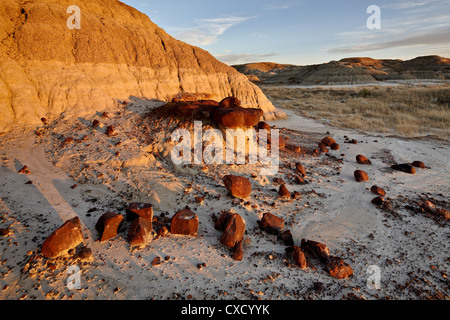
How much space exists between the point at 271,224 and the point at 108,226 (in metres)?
2.42

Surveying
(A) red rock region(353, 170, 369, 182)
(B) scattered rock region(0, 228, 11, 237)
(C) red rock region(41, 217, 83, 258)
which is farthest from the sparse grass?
(B) scattered rock region(0, 228, 11, 237)

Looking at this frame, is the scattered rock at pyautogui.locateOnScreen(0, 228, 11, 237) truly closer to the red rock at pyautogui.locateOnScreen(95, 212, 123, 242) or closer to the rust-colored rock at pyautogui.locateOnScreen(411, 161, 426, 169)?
the red rock at pyautogui.locateOnScreen(95, 212, 123, 242)

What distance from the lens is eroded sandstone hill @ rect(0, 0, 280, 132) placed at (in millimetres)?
6039

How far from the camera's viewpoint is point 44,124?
19.2 ft

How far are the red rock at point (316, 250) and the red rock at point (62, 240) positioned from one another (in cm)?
310

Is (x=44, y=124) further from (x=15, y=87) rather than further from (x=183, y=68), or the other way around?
(x=183, y=68)

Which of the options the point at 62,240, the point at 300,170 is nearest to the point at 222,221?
the point at 62,240

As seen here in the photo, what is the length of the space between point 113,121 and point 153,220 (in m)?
3.82

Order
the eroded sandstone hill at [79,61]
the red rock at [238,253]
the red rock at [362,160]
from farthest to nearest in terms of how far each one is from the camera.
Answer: the red rock at [362,160] → the eroded sandstone hill at [79,61] → the red rock at [238,253]

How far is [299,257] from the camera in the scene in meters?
2.99

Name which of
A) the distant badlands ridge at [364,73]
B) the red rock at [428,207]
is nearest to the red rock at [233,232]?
the red rock at [428,207]

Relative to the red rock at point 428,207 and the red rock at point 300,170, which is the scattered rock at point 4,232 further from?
the red rock at point 428,207

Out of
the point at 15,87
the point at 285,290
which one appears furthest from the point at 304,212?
the point at 15,87

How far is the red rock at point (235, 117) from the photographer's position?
5.69 metres
